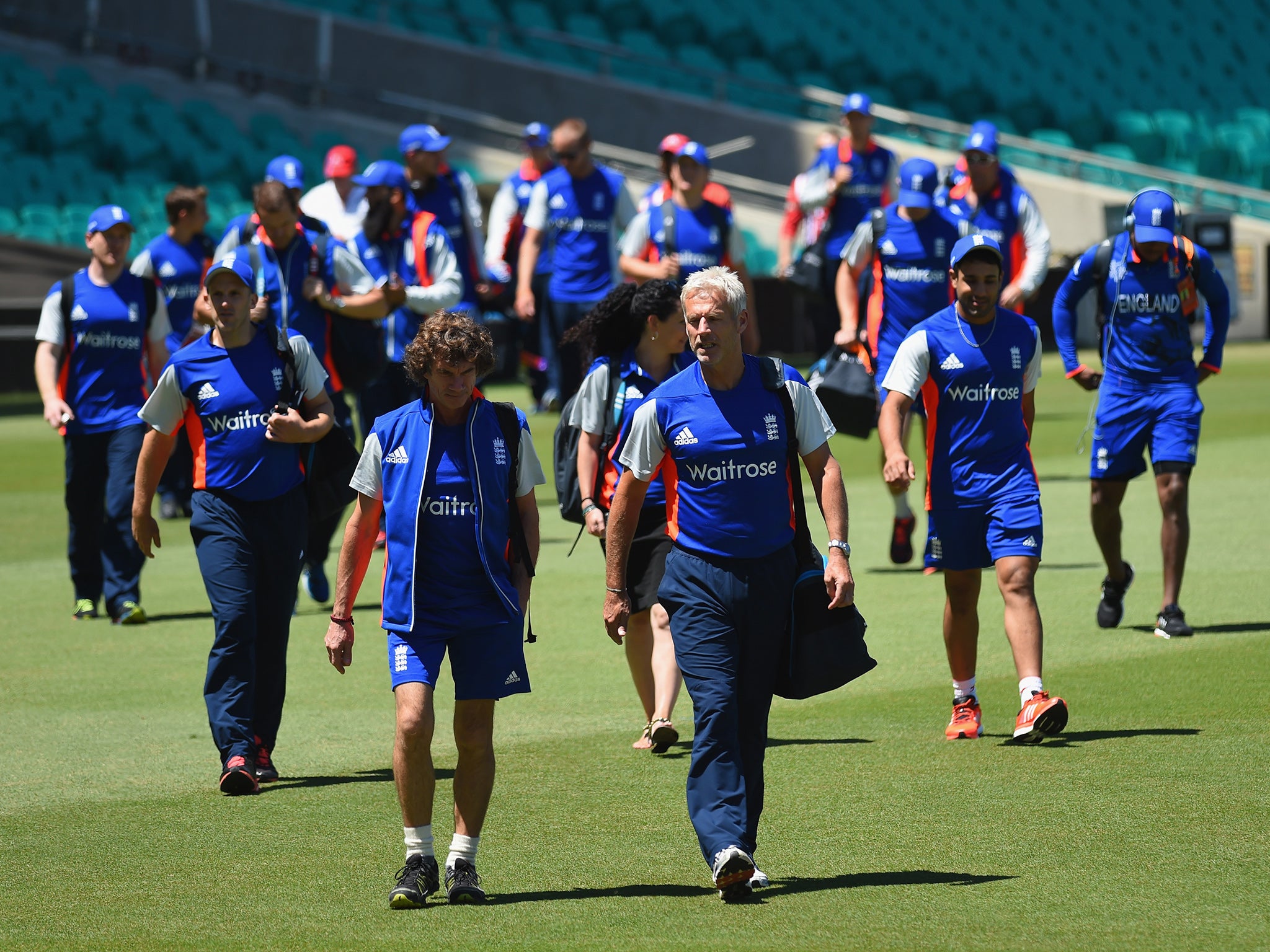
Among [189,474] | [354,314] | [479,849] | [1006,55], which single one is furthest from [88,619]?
[1006,55]

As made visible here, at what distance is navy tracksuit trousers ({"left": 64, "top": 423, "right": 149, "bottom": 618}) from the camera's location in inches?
435

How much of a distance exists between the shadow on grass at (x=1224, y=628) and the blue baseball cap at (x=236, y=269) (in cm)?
499

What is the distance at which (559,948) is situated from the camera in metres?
5.16

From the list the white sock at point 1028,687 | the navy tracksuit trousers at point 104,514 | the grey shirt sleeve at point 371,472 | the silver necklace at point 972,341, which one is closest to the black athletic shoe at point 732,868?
the grey shirt sleeve at point 371,472

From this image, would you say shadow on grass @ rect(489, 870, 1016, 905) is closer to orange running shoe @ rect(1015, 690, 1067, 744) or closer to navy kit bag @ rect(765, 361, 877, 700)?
navy kit bag @ rect(765, 361, 877, 700)

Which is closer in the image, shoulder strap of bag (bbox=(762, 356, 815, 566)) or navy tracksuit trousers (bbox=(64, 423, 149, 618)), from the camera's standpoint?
shoulder strap of bag (bbox=(762, 356, 815, 566))

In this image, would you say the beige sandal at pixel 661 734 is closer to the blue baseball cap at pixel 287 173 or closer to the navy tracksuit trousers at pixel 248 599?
the navy tracksuit trousers at pixel 248 599

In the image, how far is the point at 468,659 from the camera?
5.80 m

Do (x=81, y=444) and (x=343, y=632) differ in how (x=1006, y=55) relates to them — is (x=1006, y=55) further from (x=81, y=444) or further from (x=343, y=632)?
(x=343, y=632)

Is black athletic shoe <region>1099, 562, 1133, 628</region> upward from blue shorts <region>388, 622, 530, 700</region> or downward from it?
downward

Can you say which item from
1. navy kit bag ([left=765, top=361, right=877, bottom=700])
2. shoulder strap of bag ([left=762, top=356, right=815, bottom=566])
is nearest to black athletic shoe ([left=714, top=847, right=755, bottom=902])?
navy kit bag ([left=765, top=361, right=877, bottom=700])

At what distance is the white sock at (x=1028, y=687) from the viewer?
7461mm

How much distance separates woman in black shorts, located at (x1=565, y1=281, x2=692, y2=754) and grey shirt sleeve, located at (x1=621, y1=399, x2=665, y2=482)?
1549 millimetres

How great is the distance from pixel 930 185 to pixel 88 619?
5.86 meters
